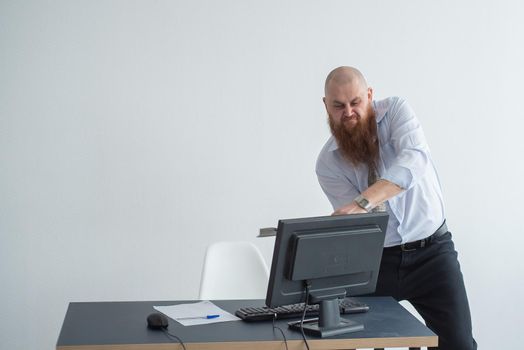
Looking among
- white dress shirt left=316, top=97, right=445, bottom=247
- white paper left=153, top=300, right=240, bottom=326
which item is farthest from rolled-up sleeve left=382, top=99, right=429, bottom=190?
white paper left=153, top=300, right=240, bottom=326

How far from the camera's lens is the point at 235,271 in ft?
11.1

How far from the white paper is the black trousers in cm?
80

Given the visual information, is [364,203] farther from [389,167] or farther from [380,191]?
[389,167]

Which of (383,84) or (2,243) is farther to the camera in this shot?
(383,84)

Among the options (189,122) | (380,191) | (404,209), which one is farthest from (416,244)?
(189,122)

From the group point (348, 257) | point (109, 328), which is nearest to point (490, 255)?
point (348, 257)

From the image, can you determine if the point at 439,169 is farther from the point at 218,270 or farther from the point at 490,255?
the point at 218,270

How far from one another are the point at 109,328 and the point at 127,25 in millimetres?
2028

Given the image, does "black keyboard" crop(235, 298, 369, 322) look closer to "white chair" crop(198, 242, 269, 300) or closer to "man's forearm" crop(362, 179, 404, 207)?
"man's forearm" crop(362, 179, 404, 207)

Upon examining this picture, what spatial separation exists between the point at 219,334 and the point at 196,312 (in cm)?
31

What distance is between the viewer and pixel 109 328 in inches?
91.3

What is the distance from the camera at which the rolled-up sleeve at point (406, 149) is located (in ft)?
8.86

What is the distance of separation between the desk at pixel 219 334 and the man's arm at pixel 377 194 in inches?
15.0

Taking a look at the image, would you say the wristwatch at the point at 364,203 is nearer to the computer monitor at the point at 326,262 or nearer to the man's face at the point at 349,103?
the computer monitor at the point at 326,262
